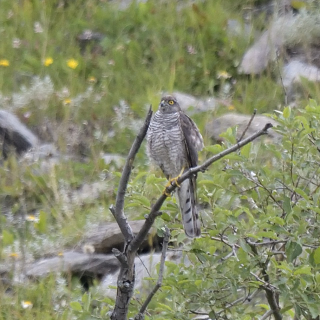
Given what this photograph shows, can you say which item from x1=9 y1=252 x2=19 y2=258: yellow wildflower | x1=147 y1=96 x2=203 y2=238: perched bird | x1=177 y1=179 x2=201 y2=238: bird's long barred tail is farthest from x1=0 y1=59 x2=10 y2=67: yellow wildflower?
x1=177 y1=179 x2=201 y2=238: bird's long barred tail

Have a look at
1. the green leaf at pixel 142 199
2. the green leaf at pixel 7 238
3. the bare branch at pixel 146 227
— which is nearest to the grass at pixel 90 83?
the green leaf at pixel 7 238

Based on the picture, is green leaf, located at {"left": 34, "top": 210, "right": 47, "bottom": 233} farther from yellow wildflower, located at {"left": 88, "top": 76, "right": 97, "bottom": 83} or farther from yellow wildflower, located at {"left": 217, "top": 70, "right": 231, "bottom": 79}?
yellow wildflower, located at {"left": 217, "top": 70, "right": 231, "bottom": 79}

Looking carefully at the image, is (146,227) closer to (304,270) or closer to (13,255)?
(304,270)

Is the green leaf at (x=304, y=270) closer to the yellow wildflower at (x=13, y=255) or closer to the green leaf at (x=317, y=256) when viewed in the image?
the green leaf at (x=317, y=256)

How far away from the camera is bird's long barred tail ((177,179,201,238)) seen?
3235 mm

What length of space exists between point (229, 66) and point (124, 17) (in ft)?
5.09

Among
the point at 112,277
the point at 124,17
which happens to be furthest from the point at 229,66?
the point at 112,277

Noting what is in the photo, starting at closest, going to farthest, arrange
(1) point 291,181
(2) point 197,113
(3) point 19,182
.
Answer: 1. (1) point 291,181
2. (3) point 19,182
3. (2) point 197,113

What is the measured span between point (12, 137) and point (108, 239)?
1.87 metres

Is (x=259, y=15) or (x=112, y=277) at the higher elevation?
(x=259, y=15)

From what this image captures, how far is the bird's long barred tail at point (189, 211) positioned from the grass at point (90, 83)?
1097mm

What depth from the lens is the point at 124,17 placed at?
338 inches

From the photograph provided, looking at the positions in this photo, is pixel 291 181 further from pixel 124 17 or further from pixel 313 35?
pixel 124 17

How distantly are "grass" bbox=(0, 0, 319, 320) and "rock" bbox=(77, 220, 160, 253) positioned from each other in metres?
0.14
